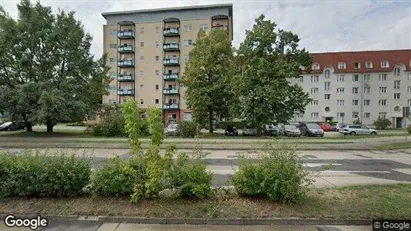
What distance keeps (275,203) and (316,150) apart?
13984 mm

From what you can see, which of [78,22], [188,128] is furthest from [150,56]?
[188,128]

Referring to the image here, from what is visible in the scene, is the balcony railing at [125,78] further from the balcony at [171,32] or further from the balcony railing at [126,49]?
the balcony at [171,32]

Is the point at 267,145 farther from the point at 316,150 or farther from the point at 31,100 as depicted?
the point at 31,100

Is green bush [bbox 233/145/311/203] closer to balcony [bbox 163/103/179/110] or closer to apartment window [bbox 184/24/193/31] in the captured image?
balcony [bbox 163/103/179/110]

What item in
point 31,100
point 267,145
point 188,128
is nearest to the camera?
point 267,145

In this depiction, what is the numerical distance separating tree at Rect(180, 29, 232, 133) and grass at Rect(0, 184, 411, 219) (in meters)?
24.7

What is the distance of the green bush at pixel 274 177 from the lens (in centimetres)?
547

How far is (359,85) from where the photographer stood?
62.8m

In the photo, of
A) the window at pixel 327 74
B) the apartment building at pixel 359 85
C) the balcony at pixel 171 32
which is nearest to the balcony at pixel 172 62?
the balcony at pixel 171 32

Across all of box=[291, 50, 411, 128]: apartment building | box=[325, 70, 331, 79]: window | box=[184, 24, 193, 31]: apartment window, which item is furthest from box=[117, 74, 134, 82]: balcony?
box=[325, 70, 331, 79]: window

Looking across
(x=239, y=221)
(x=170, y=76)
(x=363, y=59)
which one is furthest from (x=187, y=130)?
(x=363, y=59)

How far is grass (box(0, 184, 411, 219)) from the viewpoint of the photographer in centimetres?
521

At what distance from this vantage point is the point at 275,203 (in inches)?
221

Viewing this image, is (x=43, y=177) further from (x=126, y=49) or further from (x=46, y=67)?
(x=126, y=49)
